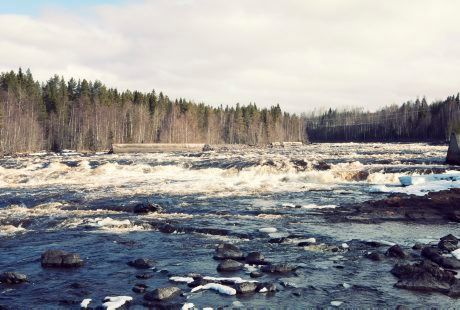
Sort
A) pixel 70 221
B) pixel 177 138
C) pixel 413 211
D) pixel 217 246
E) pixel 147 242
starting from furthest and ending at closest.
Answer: pixel 177 138 < pixel 413 211 < pixel 70 221 < pixel 147 242 < pixel 217 246

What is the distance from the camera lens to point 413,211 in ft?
62.4

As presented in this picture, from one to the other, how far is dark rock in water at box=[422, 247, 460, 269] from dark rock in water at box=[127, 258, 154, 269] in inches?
291

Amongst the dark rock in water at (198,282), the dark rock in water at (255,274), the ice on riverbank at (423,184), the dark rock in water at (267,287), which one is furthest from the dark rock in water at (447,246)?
the ice on riverbank at (423,184)

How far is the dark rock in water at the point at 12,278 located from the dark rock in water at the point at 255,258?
5.44 m

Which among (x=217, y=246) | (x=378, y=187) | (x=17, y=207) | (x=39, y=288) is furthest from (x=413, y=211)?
(x=17, y=207)

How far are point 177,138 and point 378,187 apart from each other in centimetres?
7838

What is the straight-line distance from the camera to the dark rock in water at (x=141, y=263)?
37.1 ft

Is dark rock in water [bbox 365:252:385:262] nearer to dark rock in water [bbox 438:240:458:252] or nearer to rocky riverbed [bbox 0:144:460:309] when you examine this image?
rocky riverbed [bbox 0:144:460:309]

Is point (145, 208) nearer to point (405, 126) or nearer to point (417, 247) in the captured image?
point (417, 247)

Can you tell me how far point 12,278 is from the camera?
32.7ft

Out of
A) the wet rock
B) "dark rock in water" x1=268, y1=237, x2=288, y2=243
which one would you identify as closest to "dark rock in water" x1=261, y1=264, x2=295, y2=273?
"dark rock in water" x1=268, y1=237, x2=288, y2=243

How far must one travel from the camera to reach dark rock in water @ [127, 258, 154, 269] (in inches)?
445

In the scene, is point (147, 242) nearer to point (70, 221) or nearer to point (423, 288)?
point (70, 221)

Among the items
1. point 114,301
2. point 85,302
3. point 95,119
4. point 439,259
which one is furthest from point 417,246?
point 95,119
